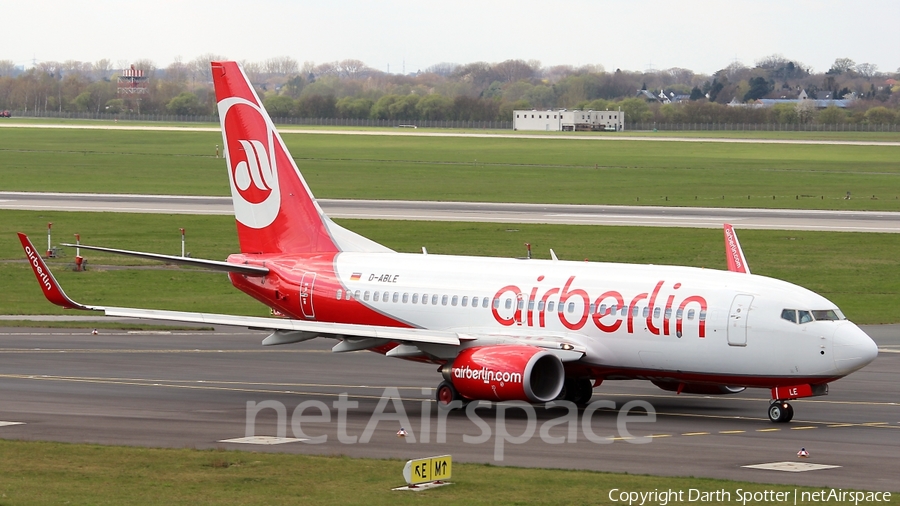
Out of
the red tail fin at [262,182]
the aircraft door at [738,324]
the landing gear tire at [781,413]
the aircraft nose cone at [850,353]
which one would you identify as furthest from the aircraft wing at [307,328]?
the aircraft nose cone at [850,353]

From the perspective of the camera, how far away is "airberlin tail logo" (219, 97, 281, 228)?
42.2 m

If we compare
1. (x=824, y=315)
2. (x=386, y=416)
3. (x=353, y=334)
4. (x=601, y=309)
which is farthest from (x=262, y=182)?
(x=824, y=315)

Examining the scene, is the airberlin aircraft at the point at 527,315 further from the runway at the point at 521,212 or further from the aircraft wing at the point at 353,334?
the runway at the point at 521,212

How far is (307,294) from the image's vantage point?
4019 centimetres

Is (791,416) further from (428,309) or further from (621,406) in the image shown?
(428,309)

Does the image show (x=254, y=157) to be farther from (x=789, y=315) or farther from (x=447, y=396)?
(x=789, y=315)

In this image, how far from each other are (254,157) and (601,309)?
44.3 feet

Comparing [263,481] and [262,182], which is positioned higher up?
[262,182]

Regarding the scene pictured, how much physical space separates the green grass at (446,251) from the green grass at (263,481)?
92.9 feet

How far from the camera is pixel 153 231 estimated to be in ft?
269

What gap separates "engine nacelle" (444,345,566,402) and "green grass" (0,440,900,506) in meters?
6.32

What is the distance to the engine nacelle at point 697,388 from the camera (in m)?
35.1

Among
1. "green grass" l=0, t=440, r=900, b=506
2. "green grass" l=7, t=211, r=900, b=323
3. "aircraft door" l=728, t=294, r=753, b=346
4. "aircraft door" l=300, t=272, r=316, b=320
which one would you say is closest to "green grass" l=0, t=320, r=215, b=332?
"green grass" l=7, t=211, r=900, b=323

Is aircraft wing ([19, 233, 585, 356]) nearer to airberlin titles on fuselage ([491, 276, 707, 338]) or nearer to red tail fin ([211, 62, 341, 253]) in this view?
airberlin titles on fuselage ([491, 276, 707, 338])
